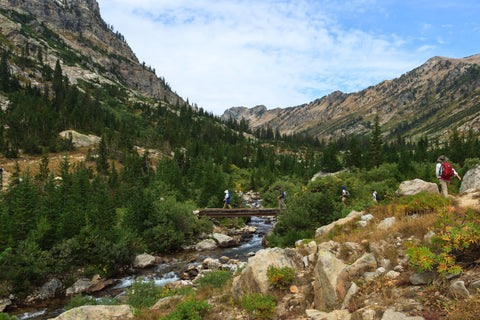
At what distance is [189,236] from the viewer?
26.5m

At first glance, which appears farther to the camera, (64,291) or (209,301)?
(64,291)

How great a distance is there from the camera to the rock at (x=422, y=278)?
5.24 meters

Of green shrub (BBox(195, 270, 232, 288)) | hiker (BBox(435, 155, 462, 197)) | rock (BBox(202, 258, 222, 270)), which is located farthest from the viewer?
rock (BBox(202, 258, 222, 270))

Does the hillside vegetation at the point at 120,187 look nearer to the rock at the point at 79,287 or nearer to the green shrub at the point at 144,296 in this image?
the rock at the point at 79,287

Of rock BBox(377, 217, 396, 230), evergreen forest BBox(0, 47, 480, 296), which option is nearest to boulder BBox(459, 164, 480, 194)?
evergreen forest BBox(0, 47, 480, 296)

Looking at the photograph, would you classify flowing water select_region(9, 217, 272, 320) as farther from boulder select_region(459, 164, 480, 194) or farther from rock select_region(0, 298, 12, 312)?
boulder select_region(459, 164, 480, 194)

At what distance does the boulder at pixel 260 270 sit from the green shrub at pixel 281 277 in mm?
253

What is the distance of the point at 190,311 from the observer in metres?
7.20

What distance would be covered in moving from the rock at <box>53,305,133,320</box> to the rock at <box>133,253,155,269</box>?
35.5 ft

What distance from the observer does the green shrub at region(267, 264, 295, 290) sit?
751 cm

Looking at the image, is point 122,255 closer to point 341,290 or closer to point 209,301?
point 209,301

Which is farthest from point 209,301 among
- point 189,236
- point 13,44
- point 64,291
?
point 13,44

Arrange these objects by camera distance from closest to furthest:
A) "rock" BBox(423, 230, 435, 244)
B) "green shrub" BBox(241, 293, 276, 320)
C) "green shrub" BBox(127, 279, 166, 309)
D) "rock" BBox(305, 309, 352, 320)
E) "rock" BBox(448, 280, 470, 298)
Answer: "rock" BBox(448, 280, 470, 298) < "rock" BBox(305, 309, 352, 320) < "green shrub" BBox(241, 293, 276, 320) < "rock" BBox(423, 230, 435, 244) < "green shrub" BBox(127, 279, 166, 309)

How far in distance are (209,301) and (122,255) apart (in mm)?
12887
